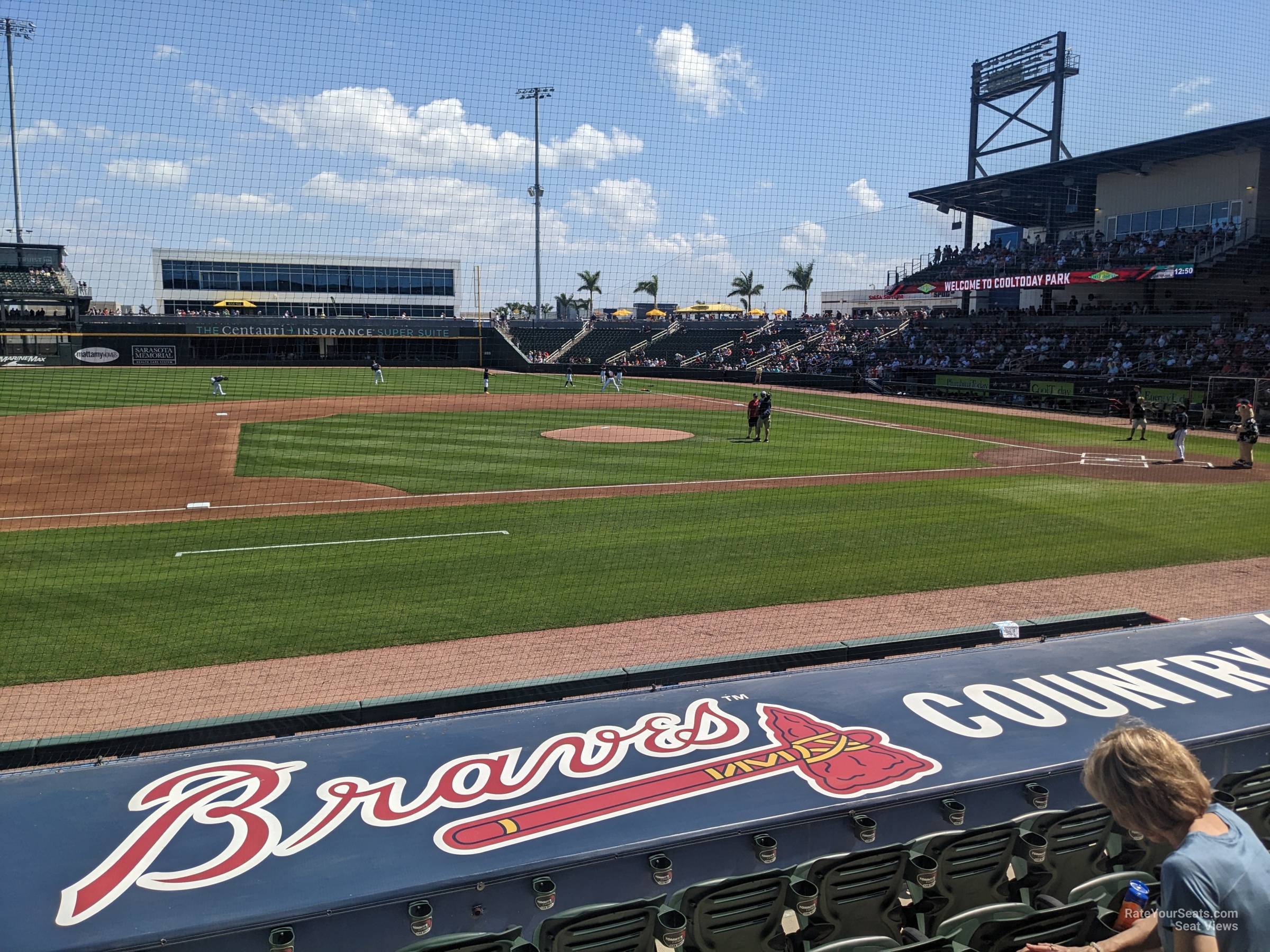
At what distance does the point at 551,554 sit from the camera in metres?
12.0

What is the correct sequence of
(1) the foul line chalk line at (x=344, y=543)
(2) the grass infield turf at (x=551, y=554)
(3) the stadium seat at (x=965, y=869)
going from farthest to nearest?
(1) the foul line chalk line at (x=344, y=543) → (2) the grass infield turf at (x=551, y=554) → (3) the stadium seat at (x=965, y=869)

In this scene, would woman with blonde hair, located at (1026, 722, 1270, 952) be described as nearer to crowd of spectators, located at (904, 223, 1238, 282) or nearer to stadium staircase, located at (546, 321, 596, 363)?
crowd of spectators, located at (904, 223, 1238, 282)

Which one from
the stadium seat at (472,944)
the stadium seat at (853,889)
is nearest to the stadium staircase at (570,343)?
the stadium seat at (853,889)

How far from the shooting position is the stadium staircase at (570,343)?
1927 inches

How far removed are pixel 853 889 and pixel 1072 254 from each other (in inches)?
1387

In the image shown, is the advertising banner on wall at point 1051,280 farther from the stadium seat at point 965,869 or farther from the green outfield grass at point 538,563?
the stadium seat at point 965,869

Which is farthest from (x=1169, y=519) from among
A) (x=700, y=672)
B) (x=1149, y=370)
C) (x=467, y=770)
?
(x=1149, y=370)

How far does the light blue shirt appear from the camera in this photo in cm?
222

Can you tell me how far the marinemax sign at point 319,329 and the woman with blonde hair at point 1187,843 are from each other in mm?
34951

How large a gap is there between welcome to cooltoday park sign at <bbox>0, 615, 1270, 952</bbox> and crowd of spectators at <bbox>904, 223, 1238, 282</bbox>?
85.9ft

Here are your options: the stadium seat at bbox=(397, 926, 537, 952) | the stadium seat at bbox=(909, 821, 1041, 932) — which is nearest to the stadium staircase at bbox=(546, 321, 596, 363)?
the stadium seat at bbox=(909, 821, 1041, 932)

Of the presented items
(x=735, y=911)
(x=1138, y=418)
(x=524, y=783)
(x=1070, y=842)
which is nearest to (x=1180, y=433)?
(x=1138, y=418)

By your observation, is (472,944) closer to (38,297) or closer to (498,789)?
(498,789)

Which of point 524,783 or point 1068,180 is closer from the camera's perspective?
point 524,783
